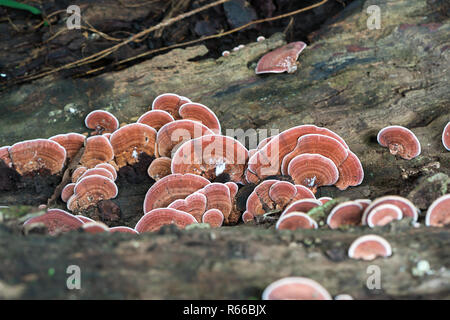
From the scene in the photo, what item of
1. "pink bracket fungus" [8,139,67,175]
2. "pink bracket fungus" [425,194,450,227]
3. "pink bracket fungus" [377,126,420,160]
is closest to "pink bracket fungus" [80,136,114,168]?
"pink bracket fungus" [8,139,67,175]

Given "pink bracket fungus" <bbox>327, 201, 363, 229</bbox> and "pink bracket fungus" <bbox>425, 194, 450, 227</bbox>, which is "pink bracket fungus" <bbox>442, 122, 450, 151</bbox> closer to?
"pink bracket fungus" <bbox>425, 194, 450, 227</bbox>

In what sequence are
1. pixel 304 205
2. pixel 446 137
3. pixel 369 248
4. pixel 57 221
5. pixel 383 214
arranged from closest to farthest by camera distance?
pixel 369 248, pixel 383 214, pixel 304 205, pixel 57 221, pixel 446 137

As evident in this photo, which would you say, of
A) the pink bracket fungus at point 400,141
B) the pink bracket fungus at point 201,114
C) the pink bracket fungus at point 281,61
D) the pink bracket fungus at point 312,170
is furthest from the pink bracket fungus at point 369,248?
the pink bracket fungus at point 281,61

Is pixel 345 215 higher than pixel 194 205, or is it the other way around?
pixel 194 205

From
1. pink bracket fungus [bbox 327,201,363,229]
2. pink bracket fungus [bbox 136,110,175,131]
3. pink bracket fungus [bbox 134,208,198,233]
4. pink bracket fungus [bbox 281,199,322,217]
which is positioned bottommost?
pink bracket fungus [bbox 327,201,363,229]

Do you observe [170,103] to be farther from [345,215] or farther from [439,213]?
[439,213]

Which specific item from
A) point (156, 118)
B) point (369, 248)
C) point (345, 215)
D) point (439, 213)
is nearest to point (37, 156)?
point (156, 118)

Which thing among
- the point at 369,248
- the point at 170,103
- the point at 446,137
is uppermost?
the point at 170,103
